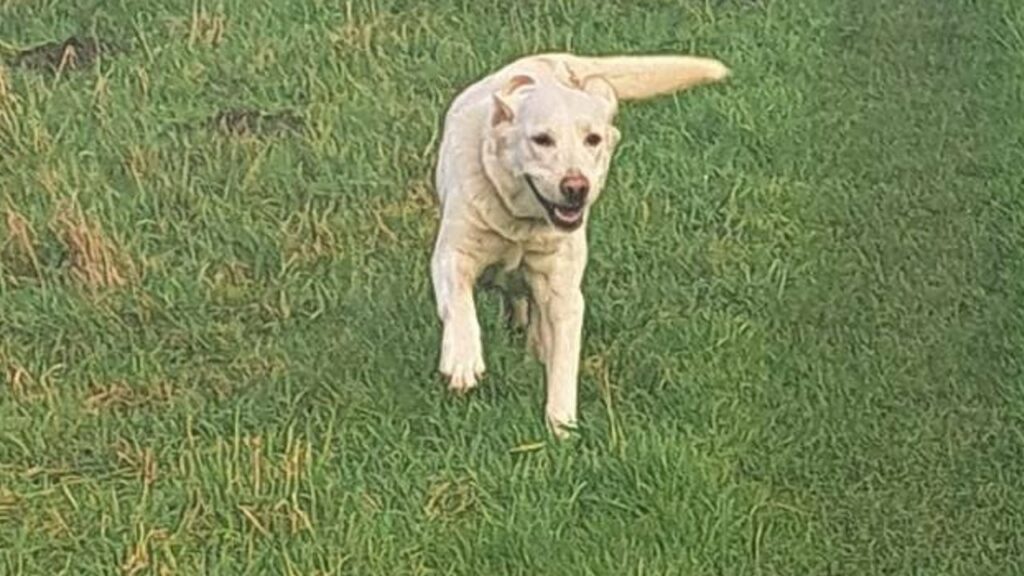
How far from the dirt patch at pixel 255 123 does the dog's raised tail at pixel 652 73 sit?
1364 millimetres

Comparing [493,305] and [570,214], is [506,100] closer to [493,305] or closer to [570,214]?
[570,214]

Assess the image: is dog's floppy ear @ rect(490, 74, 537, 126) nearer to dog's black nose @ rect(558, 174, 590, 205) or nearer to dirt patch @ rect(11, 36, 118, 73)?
dog's black nose @ rect(558, 174, 590, 205)

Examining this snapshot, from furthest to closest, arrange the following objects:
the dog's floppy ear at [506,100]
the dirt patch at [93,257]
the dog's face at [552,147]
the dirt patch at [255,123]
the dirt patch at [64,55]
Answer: the dirt patch at [64,55]
the dirt patch at [255,123]
the dirt patch at [93,257]
the dog's floppy ear at [506,100]
the dog's face at [552,147]

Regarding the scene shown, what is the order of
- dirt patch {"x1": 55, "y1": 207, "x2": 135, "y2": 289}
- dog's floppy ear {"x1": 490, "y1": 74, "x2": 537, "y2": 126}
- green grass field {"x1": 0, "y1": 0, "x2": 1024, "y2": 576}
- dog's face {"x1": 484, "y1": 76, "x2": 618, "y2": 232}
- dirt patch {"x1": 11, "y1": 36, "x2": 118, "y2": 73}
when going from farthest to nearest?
dirt patch {"x1": 11, "y1": 36, "x2": 118, "y2": 73} < dirt patch {"x1": 55, "y1": 207, "x2": 135, "y2": 289} < dog's floppy ear {"x1": 490, "y1": 74, "x2": 537, "y2": 126} < dog's face {"x1": 484, "y1": 76, "x2": 618, "y2": 232} < green grass field {"x1": 0, "y1": 0, "x2": 1024, "y2": 576}

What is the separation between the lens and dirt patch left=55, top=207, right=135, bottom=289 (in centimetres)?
753

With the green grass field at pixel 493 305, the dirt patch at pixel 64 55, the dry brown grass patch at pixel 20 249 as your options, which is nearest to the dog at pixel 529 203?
the green grass field at pixel 493 305

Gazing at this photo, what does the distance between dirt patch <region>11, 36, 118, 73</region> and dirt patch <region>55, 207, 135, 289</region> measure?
152 cm

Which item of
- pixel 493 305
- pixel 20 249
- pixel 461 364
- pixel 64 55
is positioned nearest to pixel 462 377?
pixel 461 364

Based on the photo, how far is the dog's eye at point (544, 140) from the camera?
6.33 meters

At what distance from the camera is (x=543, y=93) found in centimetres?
643

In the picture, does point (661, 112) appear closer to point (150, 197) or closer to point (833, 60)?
point (833, 60)

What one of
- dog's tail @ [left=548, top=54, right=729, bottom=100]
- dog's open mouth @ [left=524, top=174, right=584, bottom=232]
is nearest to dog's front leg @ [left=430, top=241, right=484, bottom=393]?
dog's open mouth @ [left=524, top=174, right=584, bottom=232]

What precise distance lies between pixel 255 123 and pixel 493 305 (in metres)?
1.77

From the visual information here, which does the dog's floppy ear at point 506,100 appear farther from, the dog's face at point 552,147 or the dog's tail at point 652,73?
the dog's tail at point 652,73
